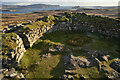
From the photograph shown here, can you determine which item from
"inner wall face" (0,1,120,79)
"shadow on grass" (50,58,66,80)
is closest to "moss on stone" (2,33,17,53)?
"inner wall face" (0,1,120,79)

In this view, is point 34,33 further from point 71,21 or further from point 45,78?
point 71,21

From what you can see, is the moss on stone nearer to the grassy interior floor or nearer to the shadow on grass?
the grassy interior floor

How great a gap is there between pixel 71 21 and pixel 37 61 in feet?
64.4

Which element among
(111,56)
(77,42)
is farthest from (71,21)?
(111,56)

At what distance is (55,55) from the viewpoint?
55.5ft

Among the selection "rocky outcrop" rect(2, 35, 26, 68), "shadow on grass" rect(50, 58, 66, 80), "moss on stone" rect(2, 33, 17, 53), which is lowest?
"shadow on grass" rect(50, 58, 66, 80)

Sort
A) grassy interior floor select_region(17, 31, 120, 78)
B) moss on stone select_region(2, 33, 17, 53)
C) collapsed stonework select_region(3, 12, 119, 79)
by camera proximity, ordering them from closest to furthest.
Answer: grassy interior floor select_region(17, 31, 120, 78), collapsed stonework select_region(3, 12, 119, 79), moss on stone select_region(2, 33, 17, 53)

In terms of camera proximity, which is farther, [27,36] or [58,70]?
[27,36]

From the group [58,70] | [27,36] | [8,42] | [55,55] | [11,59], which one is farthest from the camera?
[27,36]

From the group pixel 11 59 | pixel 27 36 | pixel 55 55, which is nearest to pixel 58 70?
pixel 55 55

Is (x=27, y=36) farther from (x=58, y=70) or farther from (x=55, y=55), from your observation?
(x=58, y=70)

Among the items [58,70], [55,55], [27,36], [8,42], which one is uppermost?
[27,36]

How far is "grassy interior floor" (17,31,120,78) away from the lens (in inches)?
506

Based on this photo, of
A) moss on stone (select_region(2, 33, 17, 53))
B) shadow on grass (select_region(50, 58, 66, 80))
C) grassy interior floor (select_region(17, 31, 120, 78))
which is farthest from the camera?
moss on stone (select_region(2, 33, 17, 53))
